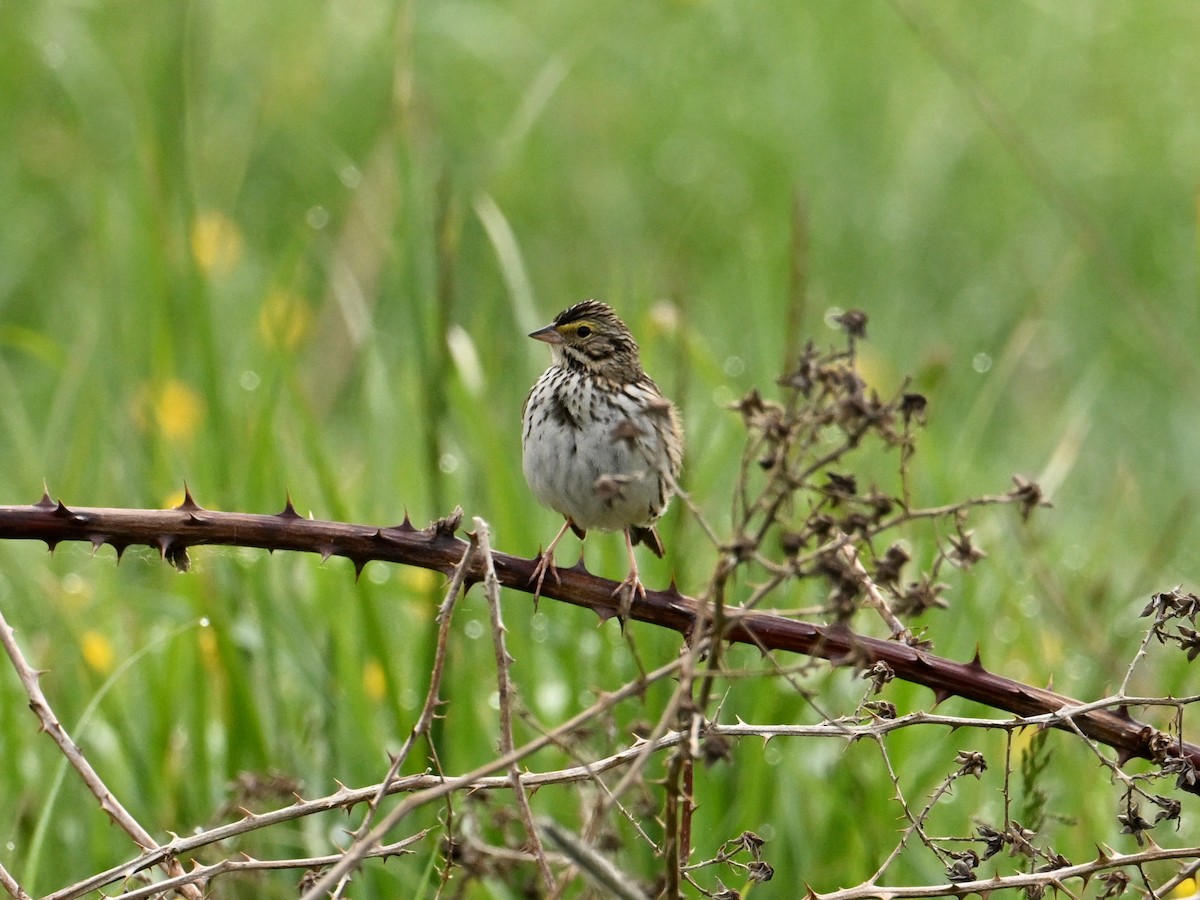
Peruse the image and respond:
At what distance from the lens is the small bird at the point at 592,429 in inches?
165

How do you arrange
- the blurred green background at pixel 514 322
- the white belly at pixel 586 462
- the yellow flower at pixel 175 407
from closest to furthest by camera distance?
the white belly at pixel 586 462 → the blurred green background at pixel 514 322 → the yellow flower at pixel 175 407

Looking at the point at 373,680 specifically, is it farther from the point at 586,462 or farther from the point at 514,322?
the point at 514,322

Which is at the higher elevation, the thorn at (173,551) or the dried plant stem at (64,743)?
the thorn at (173,551)

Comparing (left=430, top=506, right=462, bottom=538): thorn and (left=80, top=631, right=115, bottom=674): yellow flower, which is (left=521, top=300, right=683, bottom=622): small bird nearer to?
(left=430, top=506, right=462, bottom=538): thorn

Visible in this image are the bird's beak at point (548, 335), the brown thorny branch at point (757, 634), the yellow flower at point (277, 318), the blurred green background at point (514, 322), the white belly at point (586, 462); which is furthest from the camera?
the yellow flower at point (277, 318)

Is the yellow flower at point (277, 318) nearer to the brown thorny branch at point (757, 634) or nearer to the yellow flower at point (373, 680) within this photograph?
the yellow flower at point (373, 680)

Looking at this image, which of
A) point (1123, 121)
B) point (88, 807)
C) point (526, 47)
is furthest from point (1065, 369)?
point (88, 807)

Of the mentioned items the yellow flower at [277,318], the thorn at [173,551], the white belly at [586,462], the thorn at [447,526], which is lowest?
the thorn at [173,551]

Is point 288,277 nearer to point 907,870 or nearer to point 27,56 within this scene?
point 907,870

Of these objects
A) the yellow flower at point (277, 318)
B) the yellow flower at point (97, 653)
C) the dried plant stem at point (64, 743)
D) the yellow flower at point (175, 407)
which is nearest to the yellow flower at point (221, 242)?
the yellow flower at point (175, 407)

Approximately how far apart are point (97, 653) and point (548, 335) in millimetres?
1532

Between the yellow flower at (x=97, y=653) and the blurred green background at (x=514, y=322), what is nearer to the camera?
the blurred green background at (x=514, y=322)

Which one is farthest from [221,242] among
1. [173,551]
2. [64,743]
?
[173,551]

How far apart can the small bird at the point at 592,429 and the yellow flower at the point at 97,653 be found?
134 cm
